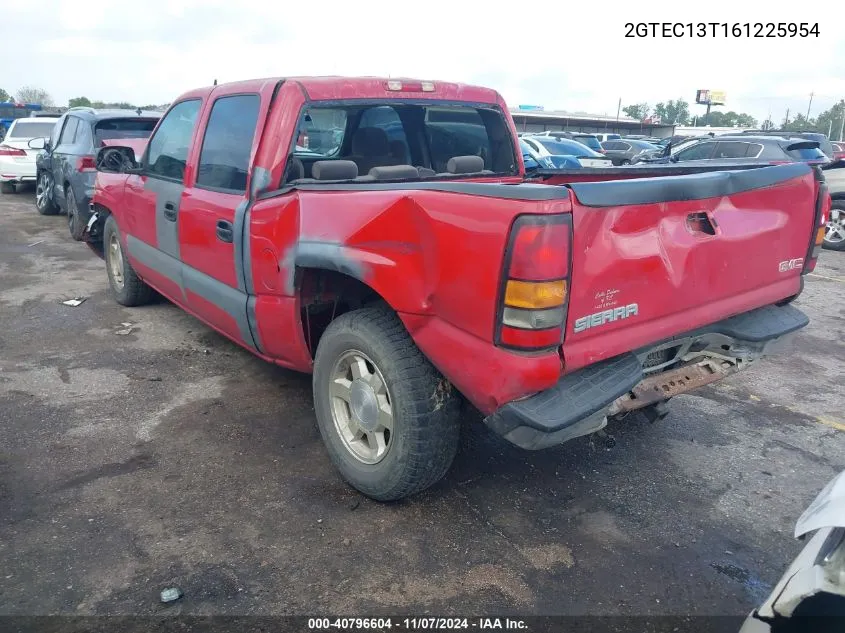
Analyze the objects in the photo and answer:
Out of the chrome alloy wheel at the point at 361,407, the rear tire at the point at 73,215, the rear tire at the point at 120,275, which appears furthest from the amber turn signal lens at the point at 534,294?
the rear tire at the point at 73,215

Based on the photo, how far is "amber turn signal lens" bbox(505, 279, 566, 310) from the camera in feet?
7.41

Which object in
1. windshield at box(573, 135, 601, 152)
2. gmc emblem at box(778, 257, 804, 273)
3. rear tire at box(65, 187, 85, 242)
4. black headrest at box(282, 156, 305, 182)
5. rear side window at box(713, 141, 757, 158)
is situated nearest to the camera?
gmc emblem at box(778, 257, 804, 273)

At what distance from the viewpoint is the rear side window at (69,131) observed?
948 centimetres

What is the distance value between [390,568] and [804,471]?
7.46ft

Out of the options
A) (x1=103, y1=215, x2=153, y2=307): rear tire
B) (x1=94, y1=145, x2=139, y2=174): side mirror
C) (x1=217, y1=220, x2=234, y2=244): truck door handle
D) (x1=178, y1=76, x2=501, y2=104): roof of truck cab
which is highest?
(x1=178, y1=76, x2=501, y2=104): roof of truck cab

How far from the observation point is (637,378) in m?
2.60

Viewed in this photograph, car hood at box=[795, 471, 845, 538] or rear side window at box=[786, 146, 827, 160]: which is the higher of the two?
rear side window at box=[786, 146, 827, 160]

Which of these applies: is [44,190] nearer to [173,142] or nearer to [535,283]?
[173,142]

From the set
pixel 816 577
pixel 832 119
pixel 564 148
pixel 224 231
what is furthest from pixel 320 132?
pixel 832 119

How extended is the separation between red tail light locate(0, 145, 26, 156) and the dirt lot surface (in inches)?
412

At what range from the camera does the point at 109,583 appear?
101 inches

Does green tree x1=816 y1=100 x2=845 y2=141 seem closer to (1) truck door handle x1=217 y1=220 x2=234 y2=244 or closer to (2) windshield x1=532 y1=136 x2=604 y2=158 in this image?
(2) windshield x1=532 y1=136 x2=604 y2=158

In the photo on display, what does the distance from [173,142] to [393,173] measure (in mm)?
1743

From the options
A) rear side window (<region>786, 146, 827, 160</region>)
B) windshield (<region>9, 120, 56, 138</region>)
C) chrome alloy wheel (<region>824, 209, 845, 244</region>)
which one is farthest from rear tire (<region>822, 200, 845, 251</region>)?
windshield (<region>9, 120, 56, 138</region>)
